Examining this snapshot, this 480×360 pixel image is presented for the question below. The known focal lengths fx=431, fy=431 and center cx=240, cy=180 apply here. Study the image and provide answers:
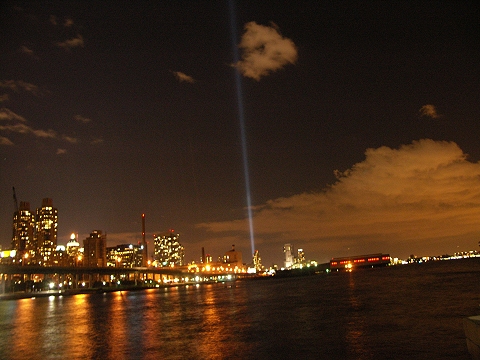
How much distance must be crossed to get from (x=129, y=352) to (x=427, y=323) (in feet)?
60.2

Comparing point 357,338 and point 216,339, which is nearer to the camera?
point 357,338

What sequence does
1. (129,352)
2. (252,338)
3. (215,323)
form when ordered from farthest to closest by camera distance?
1. (215,323)
2. (252,338)
3. (129,352)

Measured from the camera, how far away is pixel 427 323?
2739cm

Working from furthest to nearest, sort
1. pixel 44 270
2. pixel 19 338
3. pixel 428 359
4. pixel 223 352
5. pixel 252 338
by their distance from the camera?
pixel 44 270, pixel 19 338, pixel 252 338, pixel 223 352, pixel 428 359

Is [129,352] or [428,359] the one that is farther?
[129,352]

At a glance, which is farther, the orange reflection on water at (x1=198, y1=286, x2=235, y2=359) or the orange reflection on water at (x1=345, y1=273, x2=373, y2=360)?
the orange reflection on water at (x1=198, y1=286, x2=235, y2=359)

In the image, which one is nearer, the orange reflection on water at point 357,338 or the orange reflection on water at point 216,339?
the orange reflection on water at point 357,338

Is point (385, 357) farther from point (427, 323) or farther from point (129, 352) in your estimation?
point (129, 352)

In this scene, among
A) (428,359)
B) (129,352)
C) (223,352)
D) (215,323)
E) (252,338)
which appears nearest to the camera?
(428,359)

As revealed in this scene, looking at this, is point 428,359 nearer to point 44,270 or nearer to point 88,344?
point 88,344

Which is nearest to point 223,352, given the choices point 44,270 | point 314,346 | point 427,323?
point 314,346

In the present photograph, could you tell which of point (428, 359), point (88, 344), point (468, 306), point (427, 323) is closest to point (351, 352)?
point (428, 359)

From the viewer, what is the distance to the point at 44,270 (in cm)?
16425

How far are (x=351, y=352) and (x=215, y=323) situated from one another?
59.0 ft
